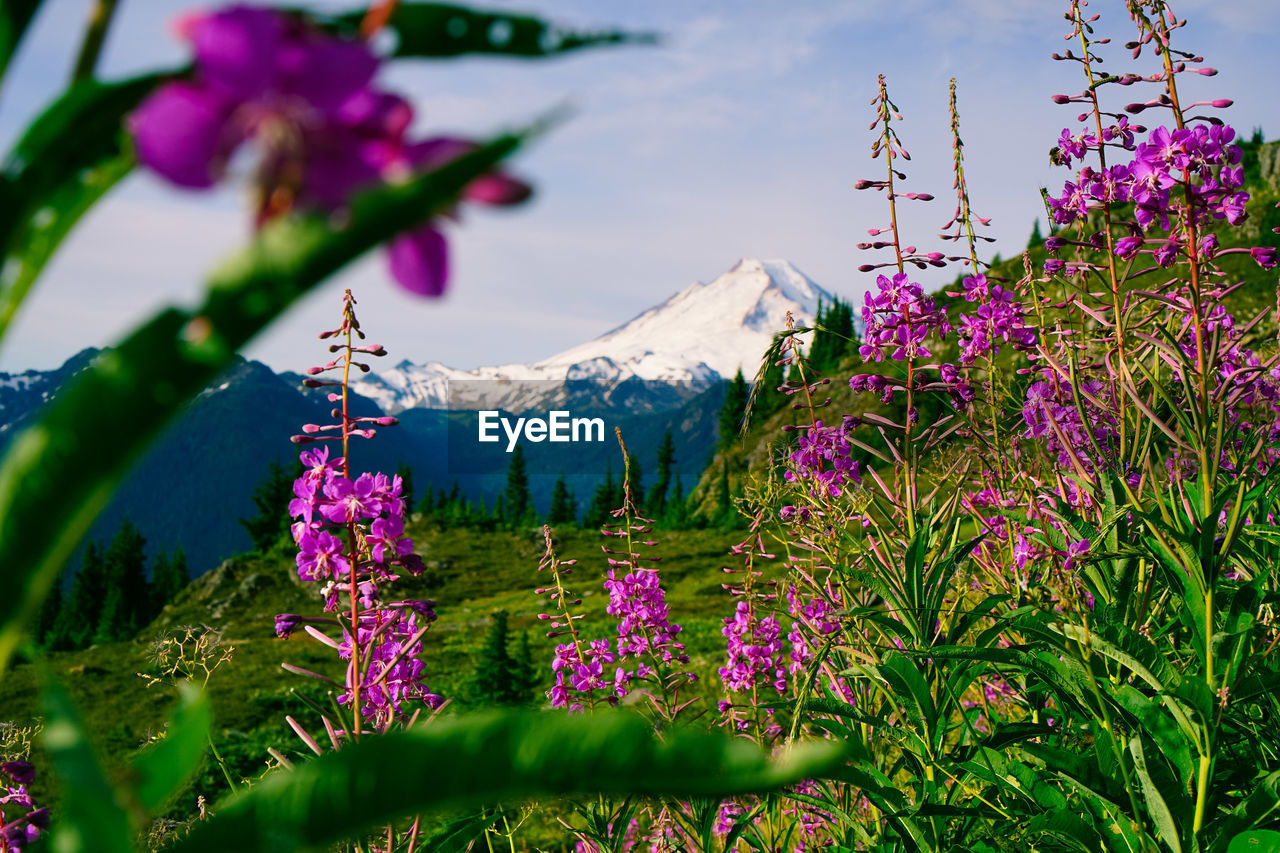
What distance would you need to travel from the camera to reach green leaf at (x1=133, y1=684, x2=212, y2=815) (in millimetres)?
569

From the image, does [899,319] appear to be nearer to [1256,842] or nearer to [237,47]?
[1256,842]

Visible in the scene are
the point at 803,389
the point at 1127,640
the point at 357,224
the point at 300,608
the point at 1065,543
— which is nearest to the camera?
the point at 357,224

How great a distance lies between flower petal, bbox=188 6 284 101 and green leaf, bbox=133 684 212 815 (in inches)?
16.7

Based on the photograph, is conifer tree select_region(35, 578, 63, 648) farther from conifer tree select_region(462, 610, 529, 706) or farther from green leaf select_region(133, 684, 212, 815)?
green leaf select_region(133, 684, 212, 815)

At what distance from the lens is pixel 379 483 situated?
2400 mm

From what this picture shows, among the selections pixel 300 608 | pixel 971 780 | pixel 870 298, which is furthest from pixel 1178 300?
pixel 300 608

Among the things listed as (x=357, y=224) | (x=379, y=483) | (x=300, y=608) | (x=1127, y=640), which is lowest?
(x=300, y=608)

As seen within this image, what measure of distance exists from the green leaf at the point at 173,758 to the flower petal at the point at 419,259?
0.35m

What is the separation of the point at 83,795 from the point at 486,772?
0.75 feet

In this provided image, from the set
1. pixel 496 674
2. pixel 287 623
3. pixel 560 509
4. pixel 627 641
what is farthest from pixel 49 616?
pixel 287 623

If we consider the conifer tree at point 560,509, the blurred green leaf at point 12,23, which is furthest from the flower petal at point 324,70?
the conifer tree at point 560,509

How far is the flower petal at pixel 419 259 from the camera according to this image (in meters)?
0.50

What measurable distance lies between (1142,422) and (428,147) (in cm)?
324

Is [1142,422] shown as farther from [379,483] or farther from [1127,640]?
[379,483]
